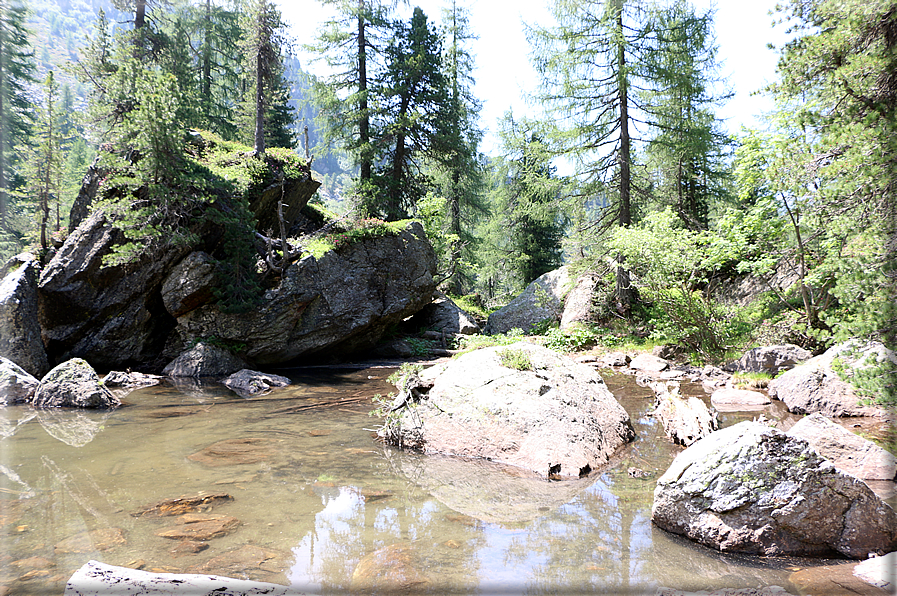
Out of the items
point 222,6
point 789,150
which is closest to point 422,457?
point 789,150

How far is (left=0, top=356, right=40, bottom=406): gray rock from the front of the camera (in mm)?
8727

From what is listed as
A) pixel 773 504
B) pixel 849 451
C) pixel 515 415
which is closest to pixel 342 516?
pixel 515 415

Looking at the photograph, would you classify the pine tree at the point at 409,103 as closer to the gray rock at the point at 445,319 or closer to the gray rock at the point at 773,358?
the gray rock at the point at 445,319

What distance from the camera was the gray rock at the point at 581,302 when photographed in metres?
16.7

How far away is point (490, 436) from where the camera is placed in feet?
19.1

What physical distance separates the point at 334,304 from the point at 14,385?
A: 23.8 feet

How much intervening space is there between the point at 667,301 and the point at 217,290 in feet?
38.2

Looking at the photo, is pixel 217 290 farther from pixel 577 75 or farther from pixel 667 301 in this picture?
pixel 577 75

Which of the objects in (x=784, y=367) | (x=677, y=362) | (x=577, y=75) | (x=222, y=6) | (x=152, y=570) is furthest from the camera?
(x=222, y=6)

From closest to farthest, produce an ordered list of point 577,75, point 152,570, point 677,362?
1. point 152,570
2. point 677,362
3. point 577,75

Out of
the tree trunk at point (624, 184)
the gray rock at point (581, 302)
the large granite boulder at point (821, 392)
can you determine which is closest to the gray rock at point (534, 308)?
the gray rock at point (581, 302)

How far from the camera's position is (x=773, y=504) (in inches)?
133

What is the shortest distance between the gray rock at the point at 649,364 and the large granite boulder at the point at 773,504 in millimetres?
7908

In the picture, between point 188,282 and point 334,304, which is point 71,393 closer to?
point 188,282
